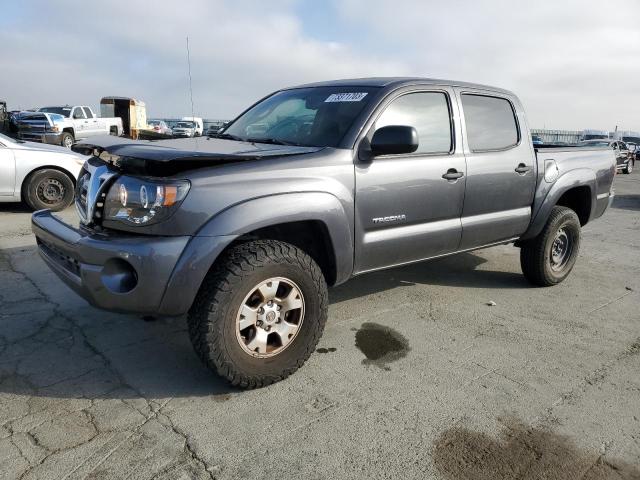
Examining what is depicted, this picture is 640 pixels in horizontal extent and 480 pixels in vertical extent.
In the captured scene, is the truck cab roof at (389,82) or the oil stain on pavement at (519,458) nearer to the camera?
the oil stain on pavement at (519,458)

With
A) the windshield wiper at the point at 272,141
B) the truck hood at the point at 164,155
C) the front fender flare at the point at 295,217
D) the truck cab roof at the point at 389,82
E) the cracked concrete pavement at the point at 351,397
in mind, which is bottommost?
the cracked concrete pavement at the point at 351,397

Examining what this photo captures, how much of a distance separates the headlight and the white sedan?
5490mm

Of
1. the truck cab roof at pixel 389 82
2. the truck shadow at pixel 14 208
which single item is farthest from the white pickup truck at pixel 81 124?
the truck cab roof at pixel 389 82

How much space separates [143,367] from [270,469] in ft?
4.08

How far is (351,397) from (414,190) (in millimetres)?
1441

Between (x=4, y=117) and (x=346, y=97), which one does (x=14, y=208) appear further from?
(x=4, y=117)

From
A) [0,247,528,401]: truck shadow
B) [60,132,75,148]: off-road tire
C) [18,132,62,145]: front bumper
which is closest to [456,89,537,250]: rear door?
[0,247,528,401]: truck shadow

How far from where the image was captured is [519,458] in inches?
92.7

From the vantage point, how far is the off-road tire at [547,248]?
4.65 m

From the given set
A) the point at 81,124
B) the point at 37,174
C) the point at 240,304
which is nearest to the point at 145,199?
the point at 240,304

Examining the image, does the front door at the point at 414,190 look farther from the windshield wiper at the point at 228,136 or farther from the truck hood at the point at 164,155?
the windshield wiper at the point at 228,136

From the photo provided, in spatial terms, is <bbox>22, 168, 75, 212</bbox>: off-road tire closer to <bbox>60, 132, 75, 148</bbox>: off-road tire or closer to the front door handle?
the front door handle

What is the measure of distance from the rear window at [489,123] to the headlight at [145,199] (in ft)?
7.86

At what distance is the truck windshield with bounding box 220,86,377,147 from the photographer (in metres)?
3.38
